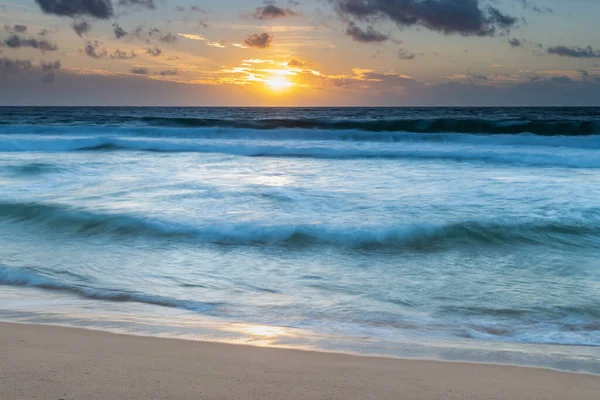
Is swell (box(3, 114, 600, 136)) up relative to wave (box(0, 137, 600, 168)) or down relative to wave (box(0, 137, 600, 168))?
up

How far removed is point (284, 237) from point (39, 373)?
4324 millimetres

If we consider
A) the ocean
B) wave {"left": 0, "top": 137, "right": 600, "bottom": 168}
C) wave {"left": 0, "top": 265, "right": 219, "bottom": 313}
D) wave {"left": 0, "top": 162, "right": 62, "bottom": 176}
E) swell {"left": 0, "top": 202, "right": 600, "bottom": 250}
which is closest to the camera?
the ocean

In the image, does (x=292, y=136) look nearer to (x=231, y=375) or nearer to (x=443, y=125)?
(x=443, y=125)

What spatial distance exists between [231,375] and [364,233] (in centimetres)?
434

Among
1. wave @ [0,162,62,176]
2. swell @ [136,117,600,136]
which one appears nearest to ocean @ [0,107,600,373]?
wave @ [0,162,62,176]

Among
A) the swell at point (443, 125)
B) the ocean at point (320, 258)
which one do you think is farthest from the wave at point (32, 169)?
the swell at point (443, 125)

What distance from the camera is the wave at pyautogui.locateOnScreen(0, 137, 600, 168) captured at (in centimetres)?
1681

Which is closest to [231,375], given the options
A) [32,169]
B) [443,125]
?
[32,169]

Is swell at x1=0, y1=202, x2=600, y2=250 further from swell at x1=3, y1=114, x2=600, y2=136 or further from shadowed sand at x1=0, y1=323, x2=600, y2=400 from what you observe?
swell at x1=3, y1=114, x2=600, y2=136

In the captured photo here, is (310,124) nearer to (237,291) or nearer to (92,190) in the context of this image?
(92,190)

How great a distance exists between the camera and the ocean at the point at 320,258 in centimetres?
344

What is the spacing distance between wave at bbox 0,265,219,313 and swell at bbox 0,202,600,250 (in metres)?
1.89

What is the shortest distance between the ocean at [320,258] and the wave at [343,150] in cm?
299

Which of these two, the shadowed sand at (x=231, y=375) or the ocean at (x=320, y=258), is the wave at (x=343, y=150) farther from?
the shadowed sand at (x=231, y=375)
